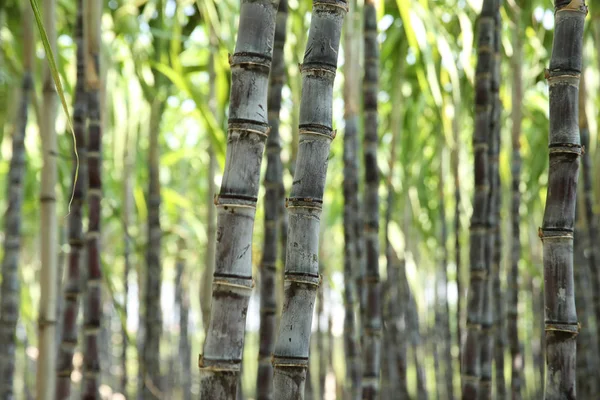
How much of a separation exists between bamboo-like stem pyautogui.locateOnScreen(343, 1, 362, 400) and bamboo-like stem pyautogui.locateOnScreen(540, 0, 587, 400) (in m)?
1.35

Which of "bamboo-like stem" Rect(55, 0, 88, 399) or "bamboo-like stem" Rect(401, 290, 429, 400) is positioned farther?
"bamboo-like stem" Rect(401, 290, 429, 400)

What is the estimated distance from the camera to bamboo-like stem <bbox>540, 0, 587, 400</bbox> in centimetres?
135

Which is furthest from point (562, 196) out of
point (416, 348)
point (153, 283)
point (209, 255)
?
point (416, 348)

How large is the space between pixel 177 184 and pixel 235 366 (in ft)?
20.0

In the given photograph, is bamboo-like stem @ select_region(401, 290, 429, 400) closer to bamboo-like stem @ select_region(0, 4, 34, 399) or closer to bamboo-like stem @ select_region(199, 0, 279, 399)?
bamboo-like stem @ select_region(0, 4, 34, 399)

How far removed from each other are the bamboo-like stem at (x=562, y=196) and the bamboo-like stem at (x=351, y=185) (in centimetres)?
135

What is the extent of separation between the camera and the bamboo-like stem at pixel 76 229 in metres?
2.33

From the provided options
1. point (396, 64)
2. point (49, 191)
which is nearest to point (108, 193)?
point (396, 64)

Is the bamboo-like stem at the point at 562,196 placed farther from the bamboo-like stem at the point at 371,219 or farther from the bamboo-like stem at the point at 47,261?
the bamboo-like stem at the point at 47,261

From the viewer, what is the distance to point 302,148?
126 cm

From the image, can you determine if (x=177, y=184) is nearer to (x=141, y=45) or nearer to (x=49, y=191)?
(x=141, y=45)

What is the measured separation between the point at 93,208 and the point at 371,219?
0.84 meters

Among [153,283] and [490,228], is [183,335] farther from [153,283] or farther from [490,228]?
[490,228]

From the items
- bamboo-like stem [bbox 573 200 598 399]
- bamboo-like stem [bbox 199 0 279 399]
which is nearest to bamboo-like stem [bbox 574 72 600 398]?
bamboo-like stem [bbox 573 200 598 399]
